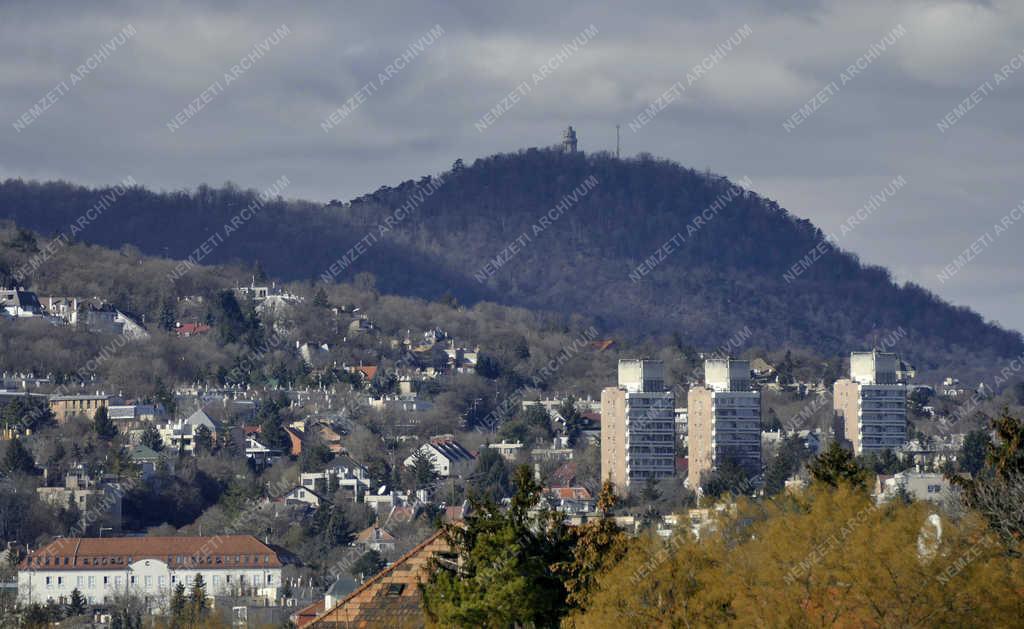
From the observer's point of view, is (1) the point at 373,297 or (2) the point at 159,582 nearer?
(2) the point at 159,582

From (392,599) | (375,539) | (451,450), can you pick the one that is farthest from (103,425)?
(392,599)

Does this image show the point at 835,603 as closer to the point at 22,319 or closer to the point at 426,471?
the point at 426,471

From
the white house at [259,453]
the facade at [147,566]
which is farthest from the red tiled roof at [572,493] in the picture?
the white house at [259,453]

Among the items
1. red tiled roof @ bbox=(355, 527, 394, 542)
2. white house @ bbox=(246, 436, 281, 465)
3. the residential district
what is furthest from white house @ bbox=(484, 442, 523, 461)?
red tiled roof @ bbox=(355, 527, 394, 542)

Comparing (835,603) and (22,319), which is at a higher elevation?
(22,319)

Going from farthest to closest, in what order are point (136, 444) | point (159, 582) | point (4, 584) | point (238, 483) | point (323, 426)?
point (323, 426) → point (136, 444) → point (238, 483) → point (159, 582) → point (4, 584)

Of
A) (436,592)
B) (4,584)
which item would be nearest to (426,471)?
(4,584)
